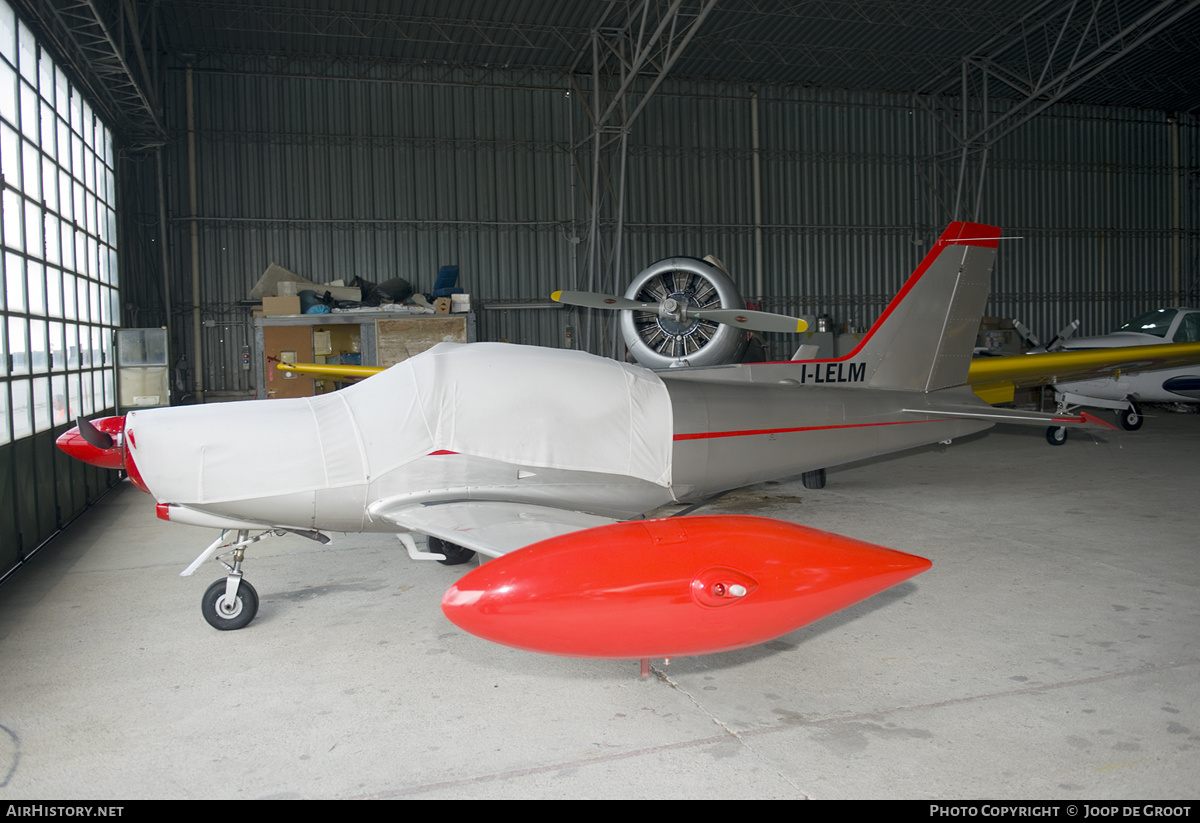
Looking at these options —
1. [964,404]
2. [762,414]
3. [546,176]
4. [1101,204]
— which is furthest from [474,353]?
[1101,204]

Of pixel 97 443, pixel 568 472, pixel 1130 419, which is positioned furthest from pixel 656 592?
pixel 1130 419

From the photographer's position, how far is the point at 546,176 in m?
18.2

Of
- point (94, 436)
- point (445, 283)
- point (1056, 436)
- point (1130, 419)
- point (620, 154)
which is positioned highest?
point (620, 154)

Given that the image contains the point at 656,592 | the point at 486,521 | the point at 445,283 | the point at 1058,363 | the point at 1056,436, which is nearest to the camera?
the point at 656,592

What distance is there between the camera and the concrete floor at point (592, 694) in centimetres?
279

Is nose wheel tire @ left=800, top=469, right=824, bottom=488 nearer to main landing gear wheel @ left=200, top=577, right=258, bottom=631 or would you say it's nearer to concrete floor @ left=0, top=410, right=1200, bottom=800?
concrete floor @ left=0, top=410, right=1200, bottom=800

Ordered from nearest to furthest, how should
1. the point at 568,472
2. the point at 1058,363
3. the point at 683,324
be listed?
the point at 568,472 → the point at 1058,363 → the point at 683,324

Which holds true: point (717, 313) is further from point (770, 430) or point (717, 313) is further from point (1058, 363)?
point (1058, 363)

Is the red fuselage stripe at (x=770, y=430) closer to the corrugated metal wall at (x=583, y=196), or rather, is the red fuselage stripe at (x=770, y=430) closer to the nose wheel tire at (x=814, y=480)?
the nose wheel tire at (x=814, y=480)

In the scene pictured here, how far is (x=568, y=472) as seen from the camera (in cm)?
451

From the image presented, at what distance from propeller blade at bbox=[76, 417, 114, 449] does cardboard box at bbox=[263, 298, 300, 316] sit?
9.59 m

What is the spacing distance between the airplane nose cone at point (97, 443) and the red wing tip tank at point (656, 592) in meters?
2.46

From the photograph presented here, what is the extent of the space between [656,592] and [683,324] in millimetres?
8110

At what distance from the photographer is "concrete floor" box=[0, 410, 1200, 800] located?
9.16 feet
